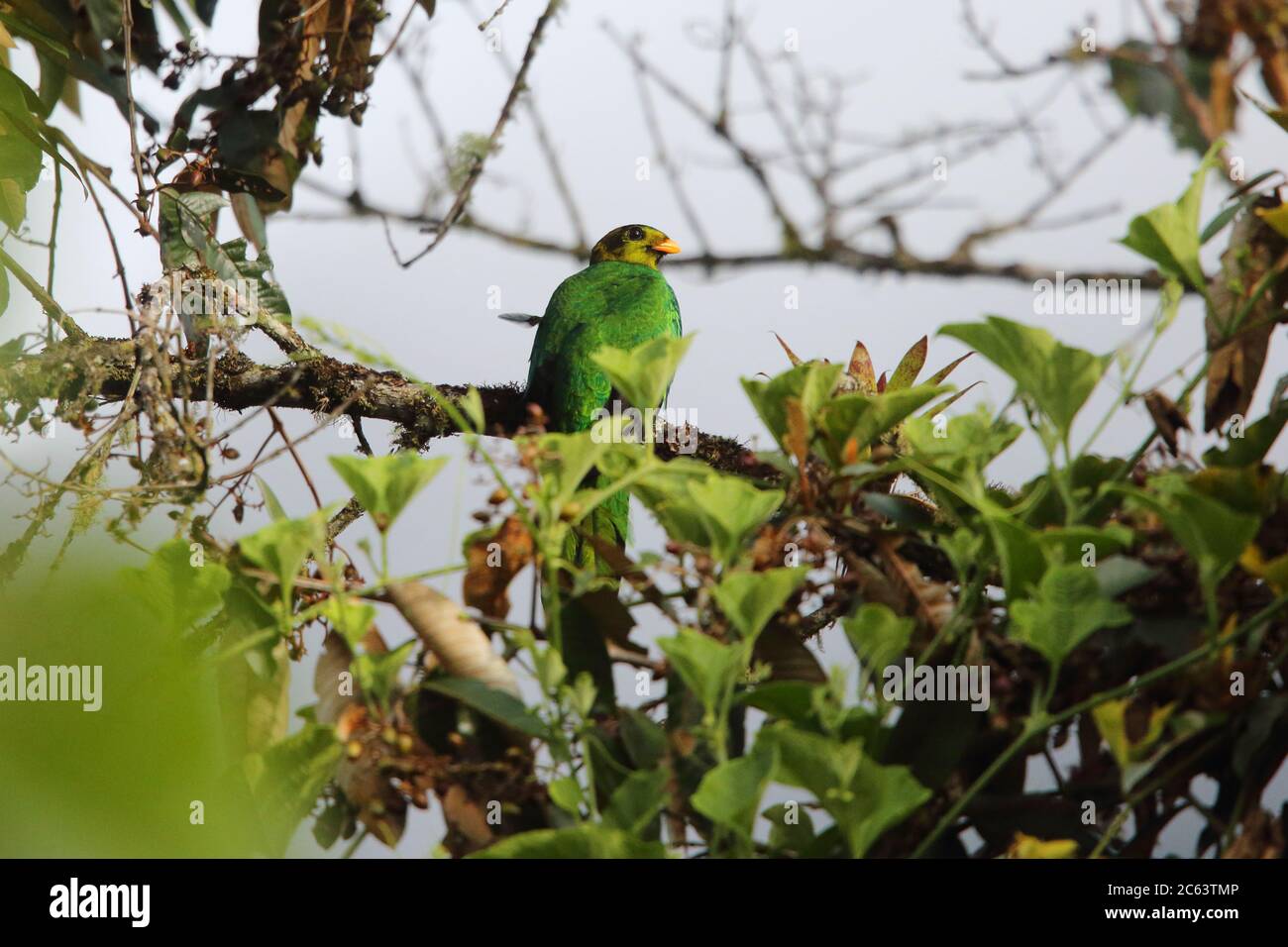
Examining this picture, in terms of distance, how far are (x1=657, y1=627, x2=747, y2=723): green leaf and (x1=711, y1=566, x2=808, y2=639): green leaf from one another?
0.07 feet

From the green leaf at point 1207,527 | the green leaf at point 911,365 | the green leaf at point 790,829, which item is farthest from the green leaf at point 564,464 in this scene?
the green leaf at point 911,365

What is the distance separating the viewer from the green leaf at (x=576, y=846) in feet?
2.65

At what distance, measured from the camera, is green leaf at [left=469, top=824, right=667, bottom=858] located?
809mm

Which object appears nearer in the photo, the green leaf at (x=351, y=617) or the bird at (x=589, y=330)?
the green leaf at (x=351, y=617)

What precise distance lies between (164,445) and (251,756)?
16.6 inches

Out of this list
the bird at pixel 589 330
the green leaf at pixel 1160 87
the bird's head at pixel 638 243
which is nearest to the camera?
the bird at pixel 589 330

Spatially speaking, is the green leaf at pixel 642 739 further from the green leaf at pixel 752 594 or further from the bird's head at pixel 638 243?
the bird's head at pixel 638 243

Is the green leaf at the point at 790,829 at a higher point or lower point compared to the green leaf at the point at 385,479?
lower

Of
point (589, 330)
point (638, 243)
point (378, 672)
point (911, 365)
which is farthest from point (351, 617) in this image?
point (638, 243)

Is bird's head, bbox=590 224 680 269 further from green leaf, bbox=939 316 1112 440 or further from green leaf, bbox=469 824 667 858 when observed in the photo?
green leaf, bbox=469 824 667 858

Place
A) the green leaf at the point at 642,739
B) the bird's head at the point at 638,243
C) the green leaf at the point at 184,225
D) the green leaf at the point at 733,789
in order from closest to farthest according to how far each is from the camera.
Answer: the green leaf at the point at 733,789 → the green leaf at the point at 642,739 → the green leaf at the point at 184,225 → the bird's head at the point at 638,243

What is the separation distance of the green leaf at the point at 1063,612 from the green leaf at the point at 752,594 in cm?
15

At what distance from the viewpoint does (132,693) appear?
89 cm

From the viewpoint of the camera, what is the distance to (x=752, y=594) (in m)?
0.84
